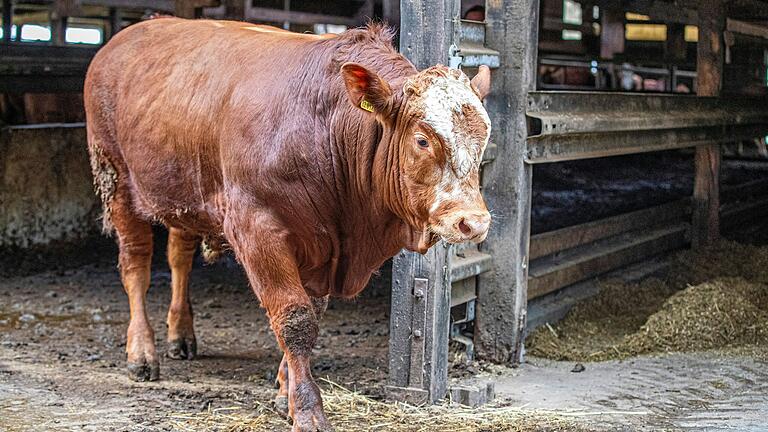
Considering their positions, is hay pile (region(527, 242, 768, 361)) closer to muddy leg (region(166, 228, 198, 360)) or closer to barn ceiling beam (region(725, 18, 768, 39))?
muddy leg (region(166, 228, 198, 360))

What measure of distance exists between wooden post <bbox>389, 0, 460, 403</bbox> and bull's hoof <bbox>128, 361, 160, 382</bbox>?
1.34 meters

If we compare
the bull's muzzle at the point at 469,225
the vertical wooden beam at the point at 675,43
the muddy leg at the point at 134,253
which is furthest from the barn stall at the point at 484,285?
the vertical wooden beam at the point at 675,43

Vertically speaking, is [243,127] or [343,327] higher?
[243,127]

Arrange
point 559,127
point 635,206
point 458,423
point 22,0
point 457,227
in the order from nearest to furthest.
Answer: point 457,227, point 458,423, point 559,127, point 635,206, point 22,0

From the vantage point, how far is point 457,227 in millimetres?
4070

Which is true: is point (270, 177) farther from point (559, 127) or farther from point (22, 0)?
point (22, 0)

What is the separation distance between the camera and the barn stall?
17.6 ft

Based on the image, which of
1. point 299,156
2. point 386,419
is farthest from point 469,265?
point 299,156

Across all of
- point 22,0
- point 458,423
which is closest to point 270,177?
point 458,423

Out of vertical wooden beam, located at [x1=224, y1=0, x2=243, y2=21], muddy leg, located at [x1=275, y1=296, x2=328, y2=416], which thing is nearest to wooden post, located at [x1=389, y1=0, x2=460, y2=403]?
muddy leg, located at [x1=275, y1=296, x2=328, y2=416]

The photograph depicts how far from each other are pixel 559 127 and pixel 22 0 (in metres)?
11.7

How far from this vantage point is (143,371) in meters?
5.89

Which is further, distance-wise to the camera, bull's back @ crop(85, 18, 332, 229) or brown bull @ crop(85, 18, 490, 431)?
bull's back @ crop(85, 18, 332, 229)

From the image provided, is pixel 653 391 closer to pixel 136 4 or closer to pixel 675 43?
pixel 136 4
